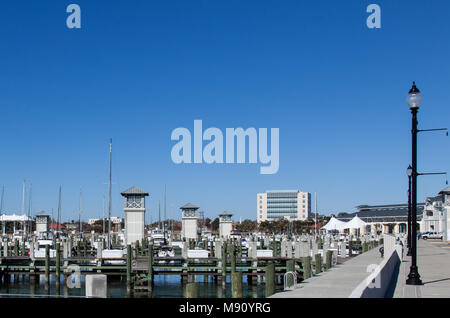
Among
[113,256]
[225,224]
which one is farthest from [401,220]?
[113,256]

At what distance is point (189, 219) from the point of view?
5281cm

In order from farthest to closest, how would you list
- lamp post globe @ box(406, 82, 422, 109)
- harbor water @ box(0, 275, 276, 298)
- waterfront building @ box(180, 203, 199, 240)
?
waterfront building @ box(180, 203, 199, 240) < harbor water @ box(0, 275, 276, 298) < lamp post globe @ box(406, 82, 422, 109)

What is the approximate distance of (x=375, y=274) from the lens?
12641 mm

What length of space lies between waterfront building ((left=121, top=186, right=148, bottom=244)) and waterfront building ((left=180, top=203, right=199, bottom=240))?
11.6 m

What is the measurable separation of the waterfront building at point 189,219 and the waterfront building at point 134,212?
11.6 metres

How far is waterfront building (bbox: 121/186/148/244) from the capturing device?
38.7 meters

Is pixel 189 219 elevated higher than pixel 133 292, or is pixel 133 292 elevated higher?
pixel 189 219

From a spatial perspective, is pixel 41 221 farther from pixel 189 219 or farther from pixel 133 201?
pixel 133 201

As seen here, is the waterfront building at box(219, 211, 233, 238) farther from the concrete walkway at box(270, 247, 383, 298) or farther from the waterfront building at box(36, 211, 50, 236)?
the concrete walkway at box(270, 247, 383, 298)

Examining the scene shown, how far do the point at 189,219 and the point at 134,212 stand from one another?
564 inches

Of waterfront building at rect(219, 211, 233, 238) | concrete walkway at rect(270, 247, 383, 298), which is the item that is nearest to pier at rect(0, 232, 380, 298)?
concrete walkway at rect(270, 247, 383, 298)

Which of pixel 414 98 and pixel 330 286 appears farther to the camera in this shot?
pixel 414 98
